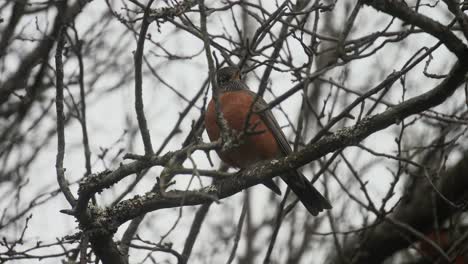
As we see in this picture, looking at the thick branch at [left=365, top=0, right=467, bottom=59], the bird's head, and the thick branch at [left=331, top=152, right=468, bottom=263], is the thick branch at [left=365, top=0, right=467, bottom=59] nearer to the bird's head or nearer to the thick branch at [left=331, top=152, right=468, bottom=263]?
the bird's head

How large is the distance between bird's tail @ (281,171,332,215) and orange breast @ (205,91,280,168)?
0.32m

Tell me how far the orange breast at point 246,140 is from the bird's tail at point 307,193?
0.32 metres

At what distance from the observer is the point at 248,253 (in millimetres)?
8953

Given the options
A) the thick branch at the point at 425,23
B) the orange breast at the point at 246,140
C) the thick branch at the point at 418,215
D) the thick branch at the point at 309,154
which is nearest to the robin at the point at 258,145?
the orange breast at the point at 246,140

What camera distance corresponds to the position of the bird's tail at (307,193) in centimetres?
635

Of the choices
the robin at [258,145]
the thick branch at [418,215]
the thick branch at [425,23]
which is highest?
the robin at [258,145]

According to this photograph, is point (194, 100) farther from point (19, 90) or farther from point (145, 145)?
point (145, 145)

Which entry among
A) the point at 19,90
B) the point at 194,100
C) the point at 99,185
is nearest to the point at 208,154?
the point at 99,185

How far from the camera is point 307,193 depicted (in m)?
6.41

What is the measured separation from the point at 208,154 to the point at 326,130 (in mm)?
1638

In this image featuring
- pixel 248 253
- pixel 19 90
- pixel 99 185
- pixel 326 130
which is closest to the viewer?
pixel 99 185

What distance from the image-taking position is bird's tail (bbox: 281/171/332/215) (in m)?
6.35

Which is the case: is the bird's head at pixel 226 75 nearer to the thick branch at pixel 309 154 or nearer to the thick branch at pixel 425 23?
the thick branch at pixel 309 154

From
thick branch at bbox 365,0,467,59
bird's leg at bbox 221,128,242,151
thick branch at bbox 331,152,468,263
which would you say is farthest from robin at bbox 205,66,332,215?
thick branch at bbox 365,0,467,59
